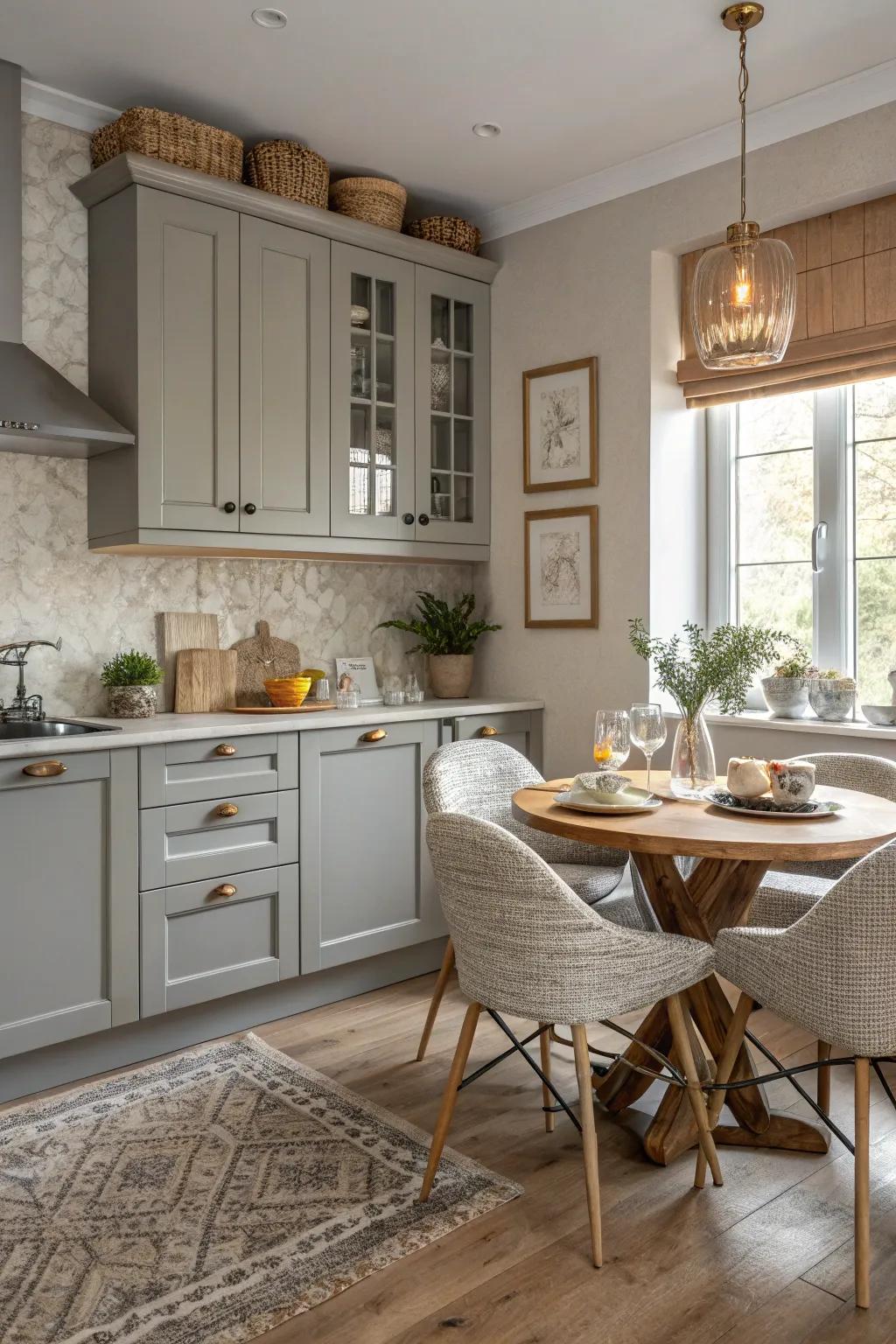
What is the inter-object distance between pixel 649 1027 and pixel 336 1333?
1019 millimetres

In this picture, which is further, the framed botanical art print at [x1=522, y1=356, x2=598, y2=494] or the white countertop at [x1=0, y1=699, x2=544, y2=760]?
the framed botanical art print at [x1=522, y1=356, x2=598, y2=494]

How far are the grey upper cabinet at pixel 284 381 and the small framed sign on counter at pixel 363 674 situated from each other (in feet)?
1.97

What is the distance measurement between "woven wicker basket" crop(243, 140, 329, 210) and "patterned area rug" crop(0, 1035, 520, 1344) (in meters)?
2.66

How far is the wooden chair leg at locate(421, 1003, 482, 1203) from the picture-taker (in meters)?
2.05

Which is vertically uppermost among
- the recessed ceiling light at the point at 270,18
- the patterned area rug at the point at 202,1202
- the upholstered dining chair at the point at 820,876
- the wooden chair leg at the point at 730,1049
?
the recessed ceiling light at the point at 270,18

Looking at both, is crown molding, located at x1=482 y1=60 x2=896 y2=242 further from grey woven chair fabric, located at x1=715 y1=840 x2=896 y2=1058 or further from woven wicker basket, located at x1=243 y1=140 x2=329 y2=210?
grey woven chair fabric, located at x1=715 y1=840 x2=896 y2=1058

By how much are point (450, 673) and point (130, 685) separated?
4.15ft

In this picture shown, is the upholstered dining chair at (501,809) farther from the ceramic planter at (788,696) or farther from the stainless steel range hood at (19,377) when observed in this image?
the stainless steel range hood at (19,377)

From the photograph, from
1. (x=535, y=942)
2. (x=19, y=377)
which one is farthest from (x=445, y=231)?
(x=535, y=942)

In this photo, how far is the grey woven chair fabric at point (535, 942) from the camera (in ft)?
6.31

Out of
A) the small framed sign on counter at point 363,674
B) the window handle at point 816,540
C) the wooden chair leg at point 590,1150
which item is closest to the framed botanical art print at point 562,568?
the small framed sign on counter at point 363,674

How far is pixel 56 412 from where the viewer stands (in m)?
2.84

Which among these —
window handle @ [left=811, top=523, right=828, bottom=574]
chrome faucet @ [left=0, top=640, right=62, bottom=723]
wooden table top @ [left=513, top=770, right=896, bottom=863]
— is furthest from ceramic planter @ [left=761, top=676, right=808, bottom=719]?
chrome faucet @ [left=0, top=640, right=62, bottom=723]

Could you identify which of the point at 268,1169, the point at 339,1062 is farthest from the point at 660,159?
the point at 268,1169
